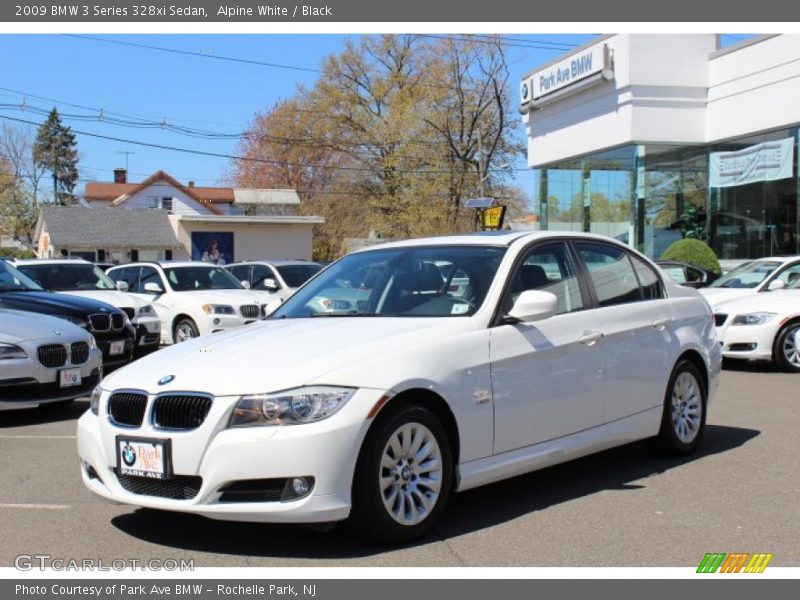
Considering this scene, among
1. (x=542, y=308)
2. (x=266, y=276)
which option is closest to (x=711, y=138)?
(x=266, y=276)

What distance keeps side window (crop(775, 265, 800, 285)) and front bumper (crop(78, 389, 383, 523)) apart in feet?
38.9

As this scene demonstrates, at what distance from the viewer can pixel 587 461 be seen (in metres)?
7.11

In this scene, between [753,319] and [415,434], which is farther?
[753,319]

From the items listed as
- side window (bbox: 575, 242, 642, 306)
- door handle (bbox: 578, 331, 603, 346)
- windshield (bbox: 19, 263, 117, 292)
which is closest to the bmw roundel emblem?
door handle (bbox: 578, 331, 603, 346)

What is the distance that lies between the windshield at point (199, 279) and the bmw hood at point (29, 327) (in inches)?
280

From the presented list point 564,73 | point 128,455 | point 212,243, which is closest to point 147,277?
point 128,455

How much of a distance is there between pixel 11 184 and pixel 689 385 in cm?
8317

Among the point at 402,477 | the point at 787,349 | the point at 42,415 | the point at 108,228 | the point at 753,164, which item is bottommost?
the point at 42,415

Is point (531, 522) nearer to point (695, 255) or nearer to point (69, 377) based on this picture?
point (69, 377)

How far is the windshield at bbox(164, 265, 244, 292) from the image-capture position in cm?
1681

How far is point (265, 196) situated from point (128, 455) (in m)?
65.9

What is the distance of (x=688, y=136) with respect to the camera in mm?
25594

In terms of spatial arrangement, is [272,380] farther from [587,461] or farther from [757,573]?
[587,461]

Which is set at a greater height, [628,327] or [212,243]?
[212,243]
